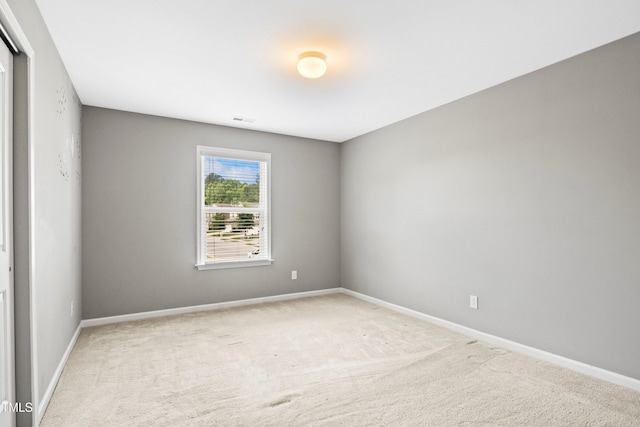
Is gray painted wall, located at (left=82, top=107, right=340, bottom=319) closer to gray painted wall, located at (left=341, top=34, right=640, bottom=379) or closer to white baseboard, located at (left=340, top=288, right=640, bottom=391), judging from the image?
gray painted wall, located at (left=341, top=34, right=640, bottom=379)

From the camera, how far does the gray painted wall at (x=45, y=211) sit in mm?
1863

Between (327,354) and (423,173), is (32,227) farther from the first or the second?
(423,173)

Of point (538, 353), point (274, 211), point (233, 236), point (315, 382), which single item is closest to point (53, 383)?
point (315, 382)

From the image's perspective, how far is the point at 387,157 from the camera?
461cm

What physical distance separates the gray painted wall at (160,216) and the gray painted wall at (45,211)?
0.54 m

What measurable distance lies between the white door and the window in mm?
2613

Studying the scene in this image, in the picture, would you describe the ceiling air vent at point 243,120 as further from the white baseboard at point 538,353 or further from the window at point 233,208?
the white baseboard at point 538,353

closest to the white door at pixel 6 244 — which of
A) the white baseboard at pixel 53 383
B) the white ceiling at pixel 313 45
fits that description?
the white baseboard at pixel 53 383

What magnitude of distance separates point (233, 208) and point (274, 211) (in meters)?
0.57

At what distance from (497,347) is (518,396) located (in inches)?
35.5

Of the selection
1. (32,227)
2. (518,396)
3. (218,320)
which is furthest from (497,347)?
(32,227)

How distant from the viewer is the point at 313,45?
254 centimetres

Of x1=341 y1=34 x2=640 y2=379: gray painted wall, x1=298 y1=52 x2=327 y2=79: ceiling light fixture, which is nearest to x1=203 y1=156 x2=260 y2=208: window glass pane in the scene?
x1=341 y1=34 x2=640 y2=379: gray painted wall

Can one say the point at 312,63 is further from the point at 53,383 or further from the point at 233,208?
the point at 53,383
